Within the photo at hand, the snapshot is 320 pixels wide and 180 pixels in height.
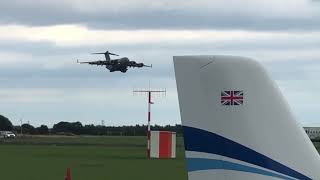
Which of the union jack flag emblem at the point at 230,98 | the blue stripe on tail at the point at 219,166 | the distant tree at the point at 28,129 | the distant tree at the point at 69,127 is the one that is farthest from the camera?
the distant tree at the point at 28,129

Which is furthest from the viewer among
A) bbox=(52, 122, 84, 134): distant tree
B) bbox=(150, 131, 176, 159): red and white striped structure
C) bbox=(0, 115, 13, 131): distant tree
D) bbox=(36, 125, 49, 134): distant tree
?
bbox=(0, 115, 13, 131): distant tree

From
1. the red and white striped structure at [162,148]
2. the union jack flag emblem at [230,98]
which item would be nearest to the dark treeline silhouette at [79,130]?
the red and white striped structure at [162,148]

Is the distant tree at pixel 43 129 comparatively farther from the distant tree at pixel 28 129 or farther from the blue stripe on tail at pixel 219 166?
the blue stripe on tail at pixel 219 166

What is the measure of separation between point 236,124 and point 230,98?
0.70ft

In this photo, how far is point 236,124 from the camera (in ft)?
21.5

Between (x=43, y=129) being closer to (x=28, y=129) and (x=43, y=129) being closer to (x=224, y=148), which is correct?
(x=28, y=129)

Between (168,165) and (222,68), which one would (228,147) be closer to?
(222,68)

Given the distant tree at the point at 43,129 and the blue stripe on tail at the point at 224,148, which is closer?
the blue stripe on tail at the point at 224,148

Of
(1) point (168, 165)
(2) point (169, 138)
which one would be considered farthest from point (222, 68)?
(2) point (169, 138)

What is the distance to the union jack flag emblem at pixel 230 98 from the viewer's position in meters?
6.53

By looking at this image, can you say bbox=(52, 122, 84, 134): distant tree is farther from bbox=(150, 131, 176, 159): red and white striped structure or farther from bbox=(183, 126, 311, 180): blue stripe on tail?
bbox=(183, 126, 311, 180): blue stripe on tail

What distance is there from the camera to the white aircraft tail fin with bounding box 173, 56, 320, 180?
643 centimetres

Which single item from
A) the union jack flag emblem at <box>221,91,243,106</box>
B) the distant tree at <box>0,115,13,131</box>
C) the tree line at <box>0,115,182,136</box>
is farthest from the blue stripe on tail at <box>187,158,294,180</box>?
the distant tree at <box>0,115,13,131</box>

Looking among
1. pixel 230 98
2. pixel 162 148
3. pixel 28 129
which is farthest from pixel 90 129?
pixel 230 98
